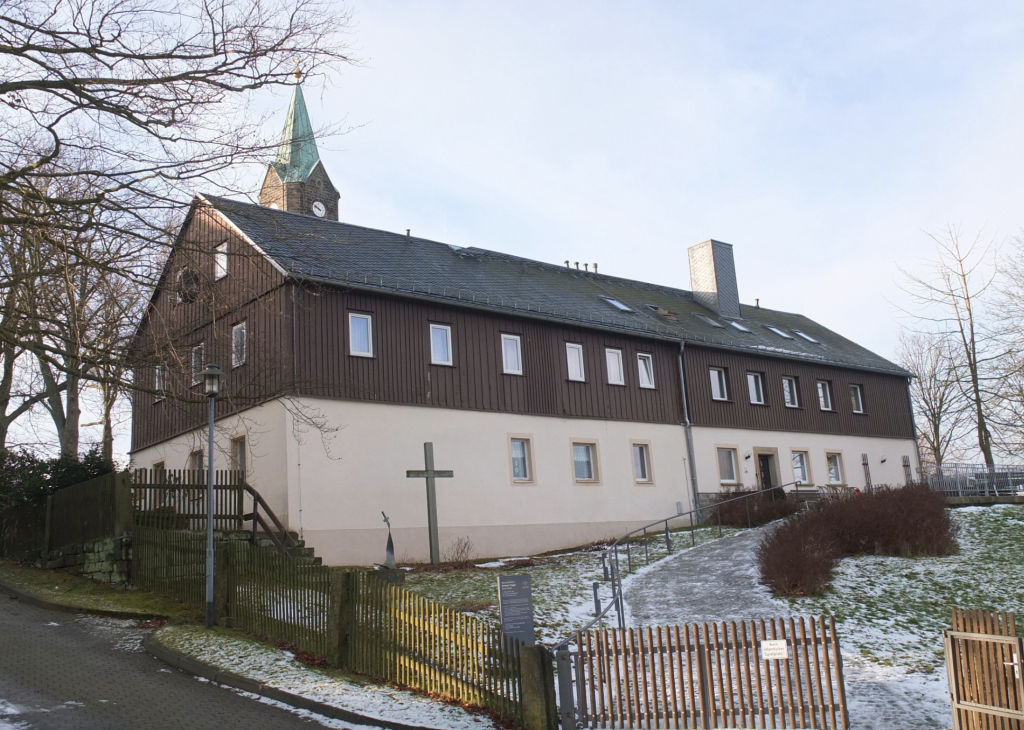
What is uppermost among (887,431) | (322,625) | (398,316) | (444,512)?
(398,316)

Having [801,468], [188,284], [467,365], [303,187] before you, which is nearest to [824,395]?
[801,468]

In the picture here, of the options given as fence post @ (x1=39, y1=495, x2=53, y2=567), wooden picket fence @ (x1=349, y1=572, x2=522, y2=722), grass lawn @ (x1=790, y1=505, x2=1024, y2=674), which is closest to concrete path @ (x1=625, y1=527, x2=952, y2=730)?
grass lawn @ (x1=790, y1=505, x2=1024, y2=674)

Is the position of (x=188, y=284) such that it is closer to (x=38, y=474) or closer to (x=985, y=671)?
(x=38, y=474)

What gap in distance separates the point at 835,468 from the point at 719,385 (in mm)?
5927

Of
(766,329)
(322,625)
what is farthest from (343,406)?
(766,329)

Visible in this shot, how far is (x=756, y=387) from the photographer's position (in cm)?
3081

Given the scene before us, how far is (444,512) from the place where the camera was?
21.3 meters

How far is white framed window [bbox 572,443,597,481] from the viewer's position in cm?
2467

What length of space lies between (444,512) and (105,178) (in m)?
11.8

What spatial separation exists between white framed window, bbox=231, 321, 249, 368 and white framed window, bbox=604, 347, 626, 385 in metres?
9.66

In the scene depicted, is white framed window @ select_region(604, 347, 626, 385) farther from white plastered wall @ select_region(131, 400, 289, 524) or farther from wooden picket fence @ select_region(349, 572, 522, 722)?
wooden picket fence @ select_region(349, 572, 522, 722)

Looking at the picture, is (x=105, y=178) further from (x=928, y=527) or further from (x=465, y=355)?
(x=928, y=527)

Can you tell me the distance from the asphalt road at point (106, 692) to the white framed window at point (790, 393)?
22983 mm

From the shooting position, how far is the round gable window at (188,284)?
13220mm
